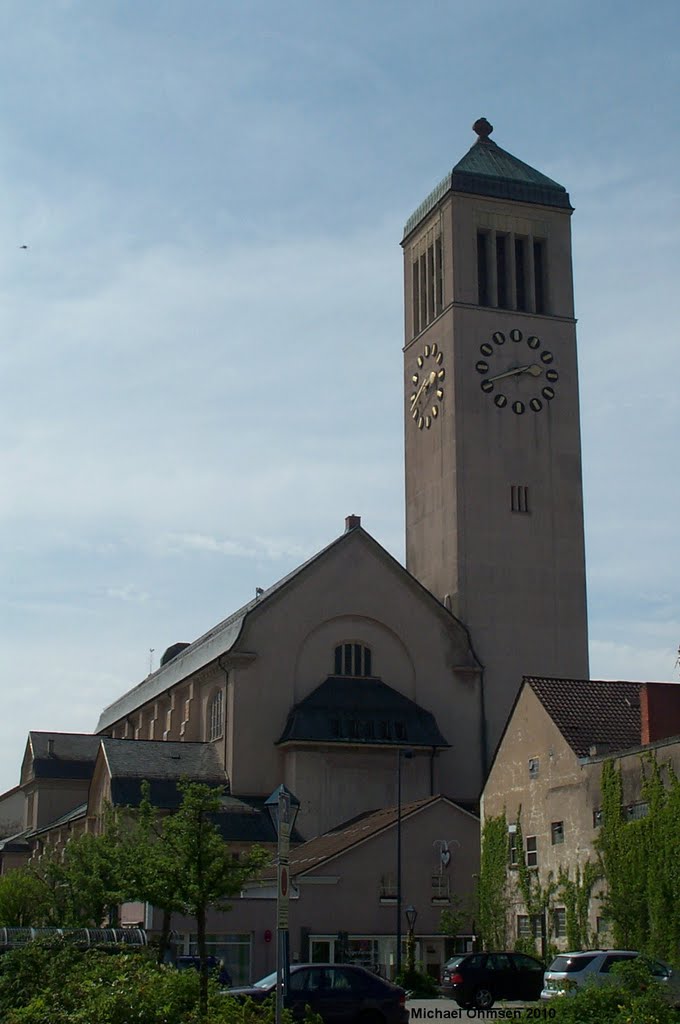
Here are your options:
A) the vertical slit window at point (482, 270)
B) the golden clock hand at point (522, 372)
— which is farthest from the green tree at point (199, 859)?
the vertical slit window at point (482, 270)

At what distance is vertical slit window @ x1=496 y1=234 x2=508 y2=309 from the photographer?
67.8 meters

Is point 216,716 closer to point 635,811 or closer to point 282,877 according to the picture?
point 635,811

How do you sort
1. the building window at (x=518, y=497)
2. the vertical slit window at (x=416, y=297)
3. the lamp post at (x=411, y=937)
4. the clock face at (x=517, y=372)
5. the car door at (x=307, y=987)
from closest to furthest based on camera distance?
the car door at (x=307, y=987) → the lamp post at (x=411, y=937) → the building window at (x=518, y=497) → the clock face at (x=517, y=372) → the vertical slit window at (x=416, y=297)

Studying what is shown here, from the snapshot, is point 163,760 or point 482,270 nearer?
point 163,760

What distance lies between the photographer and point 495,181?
68.6m

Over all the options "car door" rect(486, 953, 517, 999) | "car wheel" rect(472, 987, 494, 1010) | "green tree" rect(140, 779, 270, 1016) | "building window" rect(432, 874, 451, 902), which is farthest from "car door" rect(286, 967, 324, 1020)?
"building window" rect(432, 874, 451, 902)

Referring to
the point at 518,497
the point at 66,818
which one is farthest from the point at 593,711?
the point at 66,818

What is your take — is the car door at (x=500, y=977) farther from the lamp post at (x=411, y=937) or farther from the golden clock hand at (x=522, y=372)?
the golden clock hand at (x=522, y=372)

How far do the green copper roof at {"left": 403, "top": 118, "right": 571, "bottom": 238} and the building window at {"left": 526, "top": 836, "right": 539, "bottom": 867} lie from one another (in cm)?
3530

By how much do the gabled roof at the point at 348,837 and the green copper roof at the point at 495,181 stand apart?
30.5 m

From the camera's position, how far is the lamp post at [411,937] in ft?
137

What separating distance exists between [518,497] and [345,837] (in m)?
20.0

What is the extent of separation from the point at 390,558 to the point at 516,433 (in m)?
8.88

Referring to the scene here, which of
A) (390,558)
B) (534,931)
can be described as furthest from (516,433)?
(534,931)
